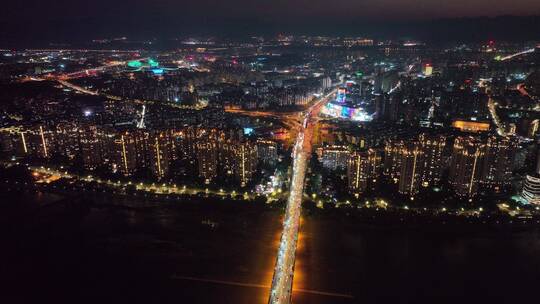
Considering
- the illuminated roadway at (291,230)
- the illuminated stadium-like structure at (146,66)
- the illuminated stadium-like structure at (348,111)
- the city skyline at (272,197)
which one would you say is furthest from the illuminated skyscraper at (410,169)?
the illuminated stadium-like structure at (146,66)

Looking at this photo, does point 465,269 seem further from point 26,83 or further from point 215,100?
point 26,83

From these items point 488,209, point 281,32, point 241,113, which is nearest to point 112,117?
point 241,113

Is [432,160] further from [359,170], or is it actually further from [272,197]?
[272,197]

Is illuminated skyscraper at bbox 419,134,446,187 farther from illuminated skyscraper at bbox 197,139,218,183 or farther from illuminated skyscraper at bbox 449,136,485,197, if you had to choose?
illuminated skyscraper at bbox 197,139,218,183

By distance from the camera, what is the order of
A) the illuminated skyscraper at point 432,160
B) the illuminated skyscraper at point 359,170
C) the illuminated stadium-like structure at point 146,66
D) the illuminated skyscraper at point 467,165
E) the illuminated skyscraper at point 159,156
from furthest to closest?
the illuminated stadium-like structure at point 146,66, the illuminated skyscraper at point 159,156, the illuminated skyscraper at point 432,160, the illuminated skyscraper at point 359,170, the illuminated skyscraper at point 467,165

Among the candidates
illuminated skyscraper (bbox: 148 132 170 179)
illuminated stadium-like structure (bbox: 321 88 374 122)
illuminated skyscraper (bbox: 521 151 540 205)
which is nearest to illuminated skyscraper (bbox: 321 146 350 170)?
illuminated skyscraper (bbox: 521 151 540 205)

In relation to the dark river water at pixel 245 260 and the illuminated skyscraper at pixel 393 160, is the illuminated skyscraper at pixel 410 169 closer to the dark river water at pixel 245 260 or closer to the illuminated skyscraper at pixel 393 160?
the illuminated skyscraper at pixel 393 160
